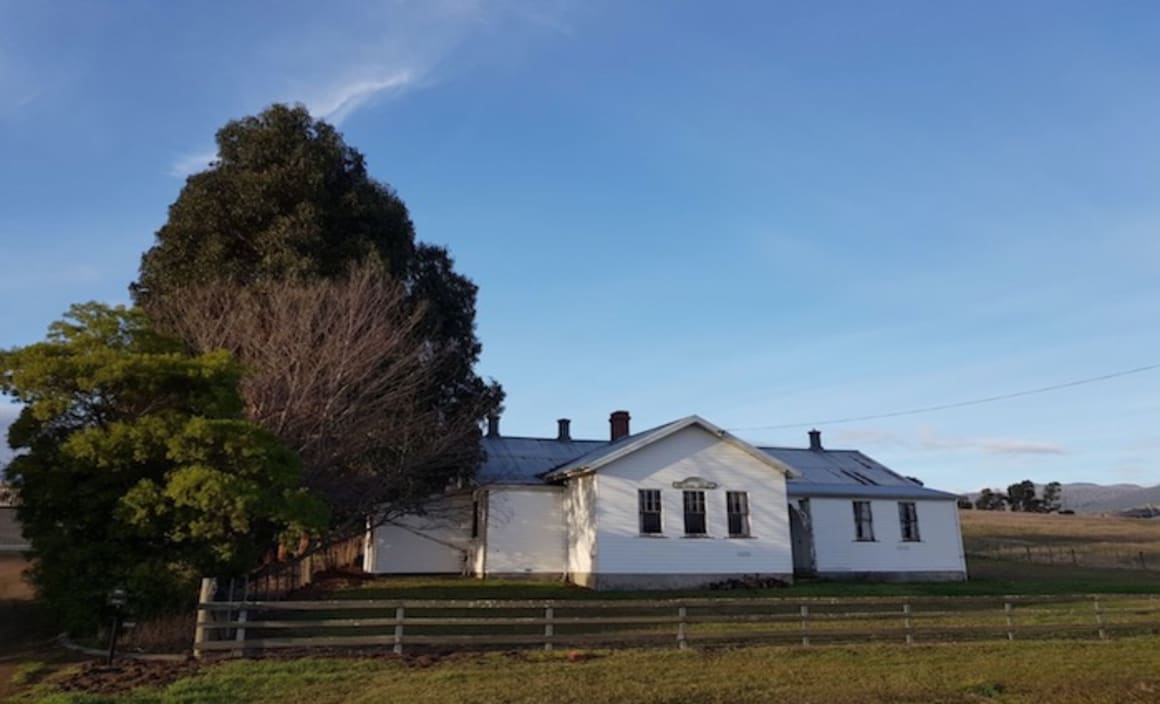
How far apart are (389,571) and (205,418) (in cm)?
1515

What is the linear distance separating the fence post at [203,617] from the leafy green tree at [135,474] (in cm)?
112

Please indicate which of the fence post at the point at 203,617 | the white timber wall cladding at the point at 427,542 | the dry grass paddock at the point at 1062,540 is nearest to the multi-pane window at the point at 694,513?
the white timber wall cladding at the point at 427,542

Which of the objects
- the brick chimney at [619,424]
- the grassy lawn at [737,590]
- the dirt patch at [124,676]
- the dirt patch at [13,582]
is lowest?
the dirt patch at [124,676]

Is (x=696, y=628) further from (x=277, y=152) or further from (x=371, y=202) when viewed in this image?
(x=277, y=152)

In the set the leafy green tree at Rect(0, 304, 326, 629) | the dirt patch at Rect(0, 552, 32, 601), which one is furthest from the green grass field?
the dirt patch at Rect(0, 552, 32, 601)

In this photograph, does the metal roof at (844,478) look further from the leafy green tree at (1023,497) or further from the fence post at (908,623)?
the leafy green tree at (1023,497)

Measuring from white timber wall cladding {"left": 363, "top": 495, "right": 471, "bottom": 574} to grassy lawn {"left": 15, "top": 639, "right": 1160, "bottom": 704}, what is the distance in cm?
1589

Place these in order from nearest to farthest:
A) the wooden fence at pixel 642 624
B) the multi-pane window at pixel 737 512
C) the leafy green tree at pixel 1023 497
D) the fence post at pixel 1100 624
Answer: the wooden fence at pixel 642 624 → the fence post at pixel 1100 624 → the multi-pane window at pixel 737 512 → the leafy green tree at pixel 1023 497

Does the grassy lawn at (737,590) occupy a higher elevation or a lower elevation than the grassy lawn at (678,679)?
higher

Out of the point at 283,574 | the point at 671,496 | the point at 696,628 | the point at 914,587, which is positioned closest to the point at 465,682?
the point at 696,628

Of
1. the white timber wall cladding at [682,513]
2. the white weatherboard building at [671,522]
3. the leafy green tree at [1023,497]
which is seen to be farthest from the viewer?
the leafy green tree at [1023,497]

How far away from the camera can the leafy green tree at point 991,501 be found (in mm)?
110688

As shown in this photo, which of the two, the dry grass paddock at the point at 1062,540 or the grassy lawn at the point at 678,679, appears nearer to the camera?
the grassy lawn at the point at 678,679

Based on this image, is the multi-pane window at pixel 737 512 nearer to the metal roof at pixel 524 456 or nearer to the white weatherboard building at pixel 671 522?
the white weatherboard building at pixel 671 522
